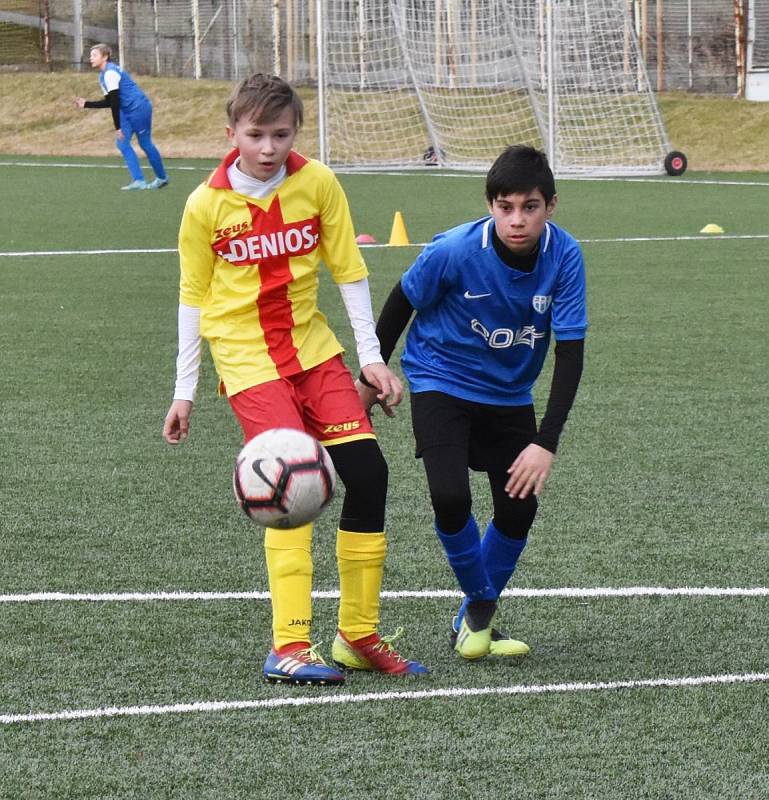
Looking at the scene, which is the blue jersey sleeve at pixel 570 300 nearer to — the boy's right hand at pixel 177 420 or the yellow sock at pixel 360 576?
the yellow sock at pixel 360 576

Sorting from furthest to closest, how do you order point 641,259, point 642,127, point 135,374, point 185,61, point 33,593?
point 185,61 → point 642,127 → point 641,259 → point 135,374 → point 33,593

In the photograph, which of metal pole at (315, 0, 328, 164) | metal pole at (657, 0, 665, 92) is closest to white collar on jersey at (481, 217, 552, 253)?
metal pole at (315, 0, 328, 164)

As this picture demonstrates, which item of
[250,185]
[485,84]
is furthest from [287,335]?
[485,84]

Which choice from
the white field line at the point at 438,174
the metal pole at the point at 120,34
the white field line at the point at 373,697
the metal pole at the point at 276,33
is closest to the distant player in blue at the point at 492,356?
the white field line at the point at 373,697

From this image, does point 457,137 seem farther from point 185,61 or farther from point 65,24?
point 65,24

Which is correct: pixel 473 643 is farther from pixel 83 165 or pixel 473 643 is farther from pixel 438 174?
pixel 83 165

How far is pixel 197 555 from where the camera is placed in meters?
5.03

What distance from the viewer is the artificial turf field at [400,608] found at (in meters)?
3.34

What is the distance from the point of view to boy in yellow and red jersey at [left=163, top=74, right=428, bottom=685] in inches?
157

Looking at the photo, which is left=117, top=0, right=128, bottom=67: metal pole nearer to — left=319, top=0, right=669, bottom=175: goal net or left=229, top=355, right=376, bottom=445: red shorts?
left=319, top=0, right=669, bottom=175: goal net

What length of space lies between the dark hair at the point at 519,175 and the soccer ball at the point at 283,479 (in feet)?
2.65

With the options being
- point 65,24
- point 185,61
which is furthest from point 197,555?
point 65,24

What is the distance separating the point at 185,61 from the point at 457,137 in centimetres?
1380

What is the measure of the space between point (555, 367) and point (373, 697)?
37.9 inches
